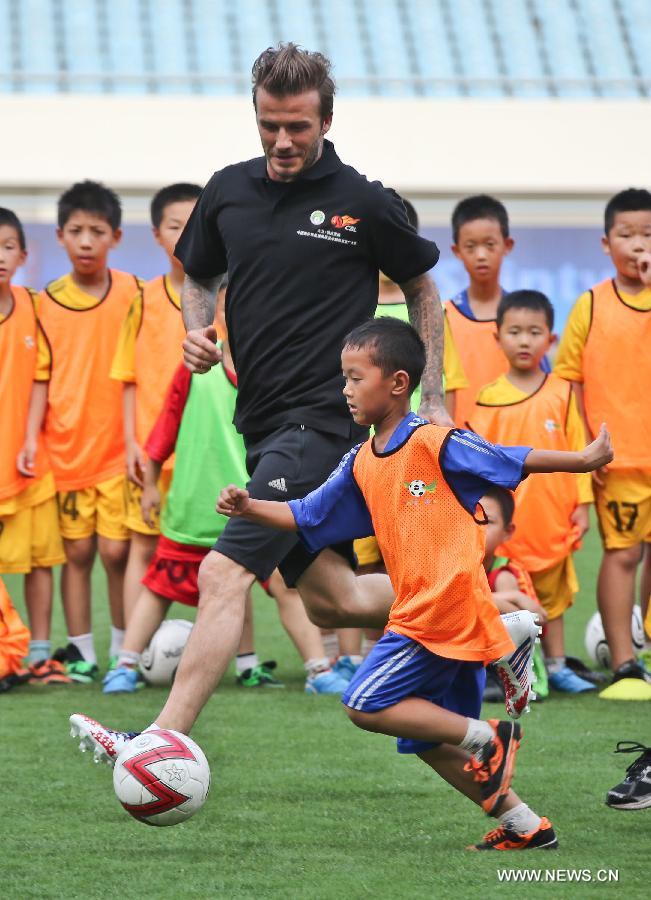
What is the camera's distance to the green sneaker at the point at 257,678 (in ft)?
22.1

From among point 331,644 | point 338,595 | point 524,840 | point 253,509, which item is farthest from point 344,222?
point 331,644

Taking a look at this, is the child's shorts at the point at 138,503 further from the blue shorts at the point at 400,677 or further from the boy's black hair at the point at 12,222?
the blue shorts at the point at 400,677

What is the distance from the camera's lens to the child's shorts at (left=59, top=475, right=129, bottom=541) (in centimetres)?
715

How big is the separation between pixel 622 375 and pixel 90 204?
265cm

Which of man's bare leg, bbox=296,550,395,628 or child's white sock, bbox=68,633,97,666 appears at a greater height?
child's white sock, bbox=68,633,97,666

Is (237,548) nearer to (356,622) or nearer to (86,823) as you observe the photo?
(356,622)

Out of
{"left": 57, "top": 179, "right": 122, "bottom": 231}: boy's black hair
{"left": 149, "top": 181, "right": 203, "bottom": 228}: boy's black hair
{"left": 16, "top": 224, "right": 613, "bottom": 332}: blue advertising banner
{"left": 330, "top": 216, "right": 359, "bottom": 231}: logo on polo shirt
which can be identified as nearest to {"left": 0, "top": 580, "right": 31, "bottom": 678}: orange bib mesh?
{"left": 57, "top": 179, "right": 122, "bottom": 231}: boy's black hair

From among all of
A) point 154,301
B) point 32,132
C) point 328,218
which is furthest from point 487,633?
point 32,132

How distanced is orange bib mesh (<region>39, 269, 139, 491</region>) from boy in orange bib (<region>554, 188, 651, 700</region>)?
2.21 meters

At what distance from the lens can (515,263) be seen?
19.5 metres

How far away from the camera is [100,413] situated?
7223mm

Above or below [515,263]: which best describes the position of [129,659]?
below

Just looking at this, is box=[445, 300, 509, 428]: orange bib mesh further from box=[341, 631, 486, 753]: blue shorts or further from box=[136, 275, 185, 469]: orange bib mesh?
box=[341, 631, 486, 753]: blue shorts

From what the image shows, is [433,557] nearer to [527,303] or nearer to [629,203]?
[527,303]
